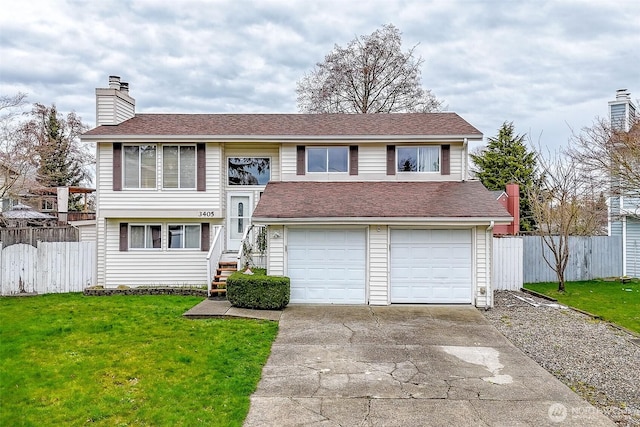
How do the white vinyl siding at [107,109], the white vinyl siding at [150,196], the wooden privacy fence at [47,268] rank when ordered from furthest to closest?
the white vinyl siding at [107,109] < the white vinyl siding at [150,196] < the wooden privacy fence at [47,268]

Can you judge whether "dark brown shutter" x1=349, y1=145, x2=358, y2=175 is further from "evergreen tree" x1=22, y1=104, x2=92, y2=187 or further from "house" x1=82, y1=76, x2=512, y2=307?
"evergreen tree" x1=22, y1=104, x2=92, y2=187

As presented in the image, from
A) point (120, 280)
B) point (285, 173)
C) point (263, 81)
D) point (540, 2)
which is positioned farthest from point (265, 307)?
point (263, 81)

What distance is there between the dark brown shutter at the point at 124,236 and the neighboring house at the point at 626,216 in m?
19.3

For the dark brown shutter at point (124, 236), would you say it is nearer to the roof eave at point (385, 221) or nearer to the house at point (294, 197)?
the house at point (294, 197)

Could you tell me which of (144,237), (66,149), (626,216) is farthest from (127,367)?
(66,149)

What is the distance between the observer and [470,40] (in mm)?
17219

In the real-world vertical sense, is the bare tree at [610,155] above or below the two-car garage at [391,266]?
above

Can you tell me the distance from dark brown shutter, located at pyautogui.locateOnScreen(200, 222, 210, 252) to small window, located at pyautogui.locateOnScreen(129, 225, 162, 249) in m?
1.45

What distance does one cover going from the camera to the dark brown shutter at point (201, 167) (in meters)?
14.5

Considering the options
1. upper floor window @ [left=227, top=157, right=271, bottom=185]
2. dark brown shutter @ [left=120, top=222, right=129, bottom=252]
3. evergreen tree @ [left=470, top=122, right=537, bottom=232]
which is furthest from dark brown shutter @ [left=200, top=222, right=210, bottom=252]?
evergreen tree @ [left=470, top=122, right=537, bottom=232]

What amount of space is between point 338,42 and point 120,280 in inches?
841

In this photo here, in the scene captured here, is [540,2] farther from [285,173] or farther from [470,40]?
[285,173]
